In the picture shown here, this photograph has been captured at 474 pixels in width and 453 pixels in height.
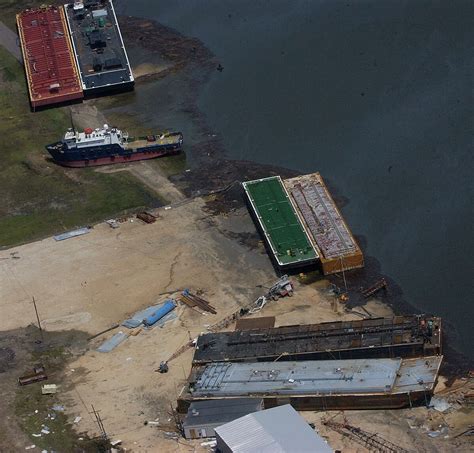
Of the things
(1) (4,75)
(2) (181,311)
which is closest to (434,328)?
(2) (181,311)

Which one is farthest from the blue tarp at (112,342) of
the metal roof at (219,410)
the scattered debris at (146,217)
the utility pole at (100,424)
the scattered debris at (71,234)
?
the scattered debris at (146,217)

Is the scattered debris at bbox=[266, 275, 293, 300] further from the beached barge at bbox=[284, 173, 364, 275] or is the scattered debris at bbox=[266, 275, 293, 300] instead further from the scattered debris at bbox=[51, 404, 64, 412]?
the scattered debris at bbox=[51, 404, 64, 412]

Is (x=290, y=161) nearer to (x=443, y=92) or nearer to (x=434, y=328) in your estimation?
(x=443, y=92)

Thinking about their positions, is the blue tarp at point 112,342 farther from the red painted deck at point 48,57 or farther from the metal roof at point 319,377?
the red painted deck at point 48,57

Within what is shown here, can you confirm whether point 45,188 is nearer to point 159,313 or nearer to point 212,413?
point 159,313

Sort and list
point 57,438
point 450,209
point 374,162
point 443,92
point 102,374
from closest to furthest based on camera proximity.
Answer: point 57,438
point 102,374
point 450,209
point 374,162
point 443,92

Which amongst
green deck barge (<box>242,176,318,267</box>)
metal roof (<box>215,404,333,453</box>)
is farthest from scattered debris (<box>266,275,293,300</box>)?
metal roof (<box>215,404,333,453</box>)

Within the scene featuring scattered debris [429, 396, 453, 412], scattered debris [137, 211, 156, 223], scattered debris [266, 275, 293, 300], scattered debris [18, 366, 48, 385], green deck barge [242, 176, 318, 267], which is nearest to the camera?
scattered debris [429, 396, 453, 412]
